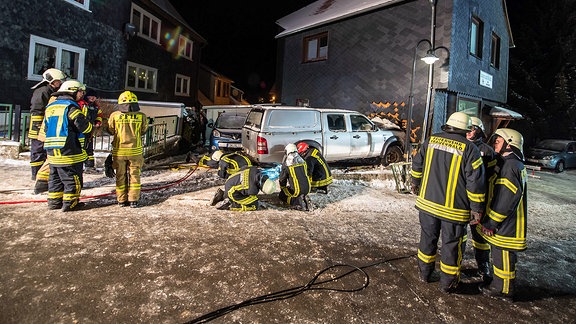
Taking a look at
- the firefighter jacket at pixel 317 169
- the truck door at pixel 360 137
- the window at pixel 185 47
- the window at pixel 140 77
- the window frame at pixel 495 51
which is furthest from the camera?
the window at pixel 185 47

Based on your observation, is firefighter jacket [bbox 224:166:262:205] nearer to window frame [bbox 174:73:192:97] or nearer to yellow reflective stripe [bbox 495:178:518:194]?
yellow reflective stripe [bbox 495:178:518:194]

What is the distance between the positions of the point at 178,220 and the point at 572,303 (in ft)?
16.0

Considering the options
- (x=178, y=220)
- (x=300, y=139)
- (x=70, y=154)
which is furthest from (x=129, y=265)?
(x=300, y=139)

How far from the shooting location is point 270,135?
7.65 metres

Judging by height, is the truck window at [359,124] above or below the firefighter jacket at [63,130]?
above

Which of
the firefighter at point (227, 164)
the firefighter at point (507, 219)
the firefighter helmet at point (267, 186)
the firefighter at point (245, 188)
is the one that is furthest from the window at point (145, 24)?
the firefighter at point (507, 219)

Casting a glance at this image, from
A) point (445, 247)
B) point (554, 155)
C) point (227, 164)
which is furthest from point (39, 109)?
point (554, 155)

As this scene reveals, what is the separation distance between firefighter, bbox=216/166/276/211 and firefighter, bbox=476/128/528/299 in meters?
3.24

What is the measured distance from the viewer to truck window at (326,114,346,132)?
8.73 meters

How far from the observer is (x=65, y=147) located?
4789 mm

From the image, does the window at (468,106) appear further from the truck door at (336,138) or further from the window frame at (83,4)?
the window frame at (83,4)

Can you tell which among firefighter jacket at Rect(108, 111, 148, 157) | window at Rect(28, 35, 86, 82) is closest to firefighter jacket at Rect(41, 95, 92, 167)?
firefighter jacket at Rect(108, 111, 148, 157)

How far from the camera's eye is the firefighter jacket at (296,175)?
5766 mm

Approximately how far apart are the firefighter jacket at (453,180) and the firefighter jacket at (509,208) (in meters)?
0.20
